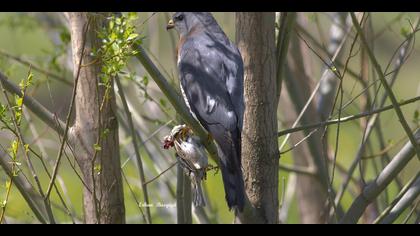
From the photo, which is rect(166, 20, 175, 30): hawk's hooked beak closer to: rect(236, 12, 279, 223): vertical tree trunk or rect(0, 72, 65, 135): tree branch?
rect(236, 12, 279, 223): vertical tree trunk

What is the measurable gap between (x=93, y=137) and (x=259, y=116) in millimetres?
831

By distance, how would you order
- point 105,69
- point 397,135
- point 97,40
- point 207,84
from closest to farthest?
point 105,69 → point 97,40 → point 207,84 → point 397,135

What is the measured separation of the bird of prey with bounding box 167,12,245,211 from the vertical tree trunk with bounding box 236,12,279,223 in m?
0.10

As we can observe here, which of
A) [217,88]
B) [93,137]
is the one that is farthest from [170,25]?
[93,137]

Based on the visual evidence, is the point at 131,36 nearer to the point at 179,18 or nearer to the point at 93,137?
the point at 93,137

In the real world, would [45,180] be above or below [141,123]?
above

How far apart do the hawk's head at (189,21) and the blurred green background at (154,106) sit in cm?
21

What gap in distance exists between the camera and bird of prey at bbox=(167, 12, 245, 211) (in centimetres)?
376

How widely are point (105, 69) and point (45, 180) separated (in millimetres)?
6877

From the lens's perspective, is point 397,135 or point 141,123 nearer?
point 141,123

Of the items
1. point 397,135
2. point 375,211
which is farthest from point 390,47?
point 375,211
